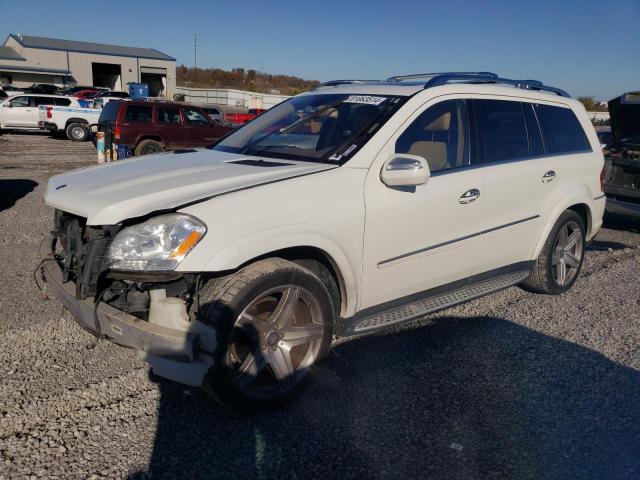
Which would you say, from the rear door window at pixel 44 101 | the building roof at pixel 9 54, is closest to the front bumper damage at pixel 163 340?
the rear door window at pixel 44 101

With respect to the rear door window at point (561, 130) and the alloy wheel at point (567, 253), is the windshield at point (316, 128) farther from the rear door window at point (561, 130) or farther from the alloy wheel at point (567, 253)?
the alloy wheel at point (567, 253)

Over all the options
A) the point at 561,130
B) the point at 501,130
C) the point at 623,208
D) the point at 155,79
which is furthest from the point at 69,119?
the point at 155,79

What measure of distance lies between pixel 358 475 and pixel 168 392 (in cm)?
Answer: 132

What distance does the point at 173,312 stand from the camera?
110 inches

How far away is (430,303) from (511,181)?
1236 mm

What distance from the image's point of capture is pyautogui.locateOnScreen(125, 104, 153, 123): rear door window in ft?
47.2

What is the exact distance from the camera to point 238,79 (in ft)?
301

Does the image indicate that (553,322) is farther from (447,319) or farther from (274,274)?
(274,274)

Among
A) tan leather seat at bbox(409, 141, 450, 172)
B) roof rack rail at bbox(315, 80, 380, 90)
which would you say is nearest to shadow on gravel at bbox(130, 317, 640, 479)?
tan leather seat at bbox(409, 141, 450, 172)

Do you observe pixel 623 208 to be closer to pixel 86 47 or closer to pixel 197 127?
pixel 197 127

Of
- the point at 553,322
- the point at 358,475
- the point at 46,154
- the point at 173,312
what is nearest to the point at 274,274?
the point at 173,312

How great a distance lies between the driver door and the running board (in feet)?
0.29

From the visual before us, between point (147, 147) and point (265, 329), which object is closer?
point (265, 329)

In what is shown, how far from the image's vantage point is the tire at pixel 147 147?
14.5 meters
